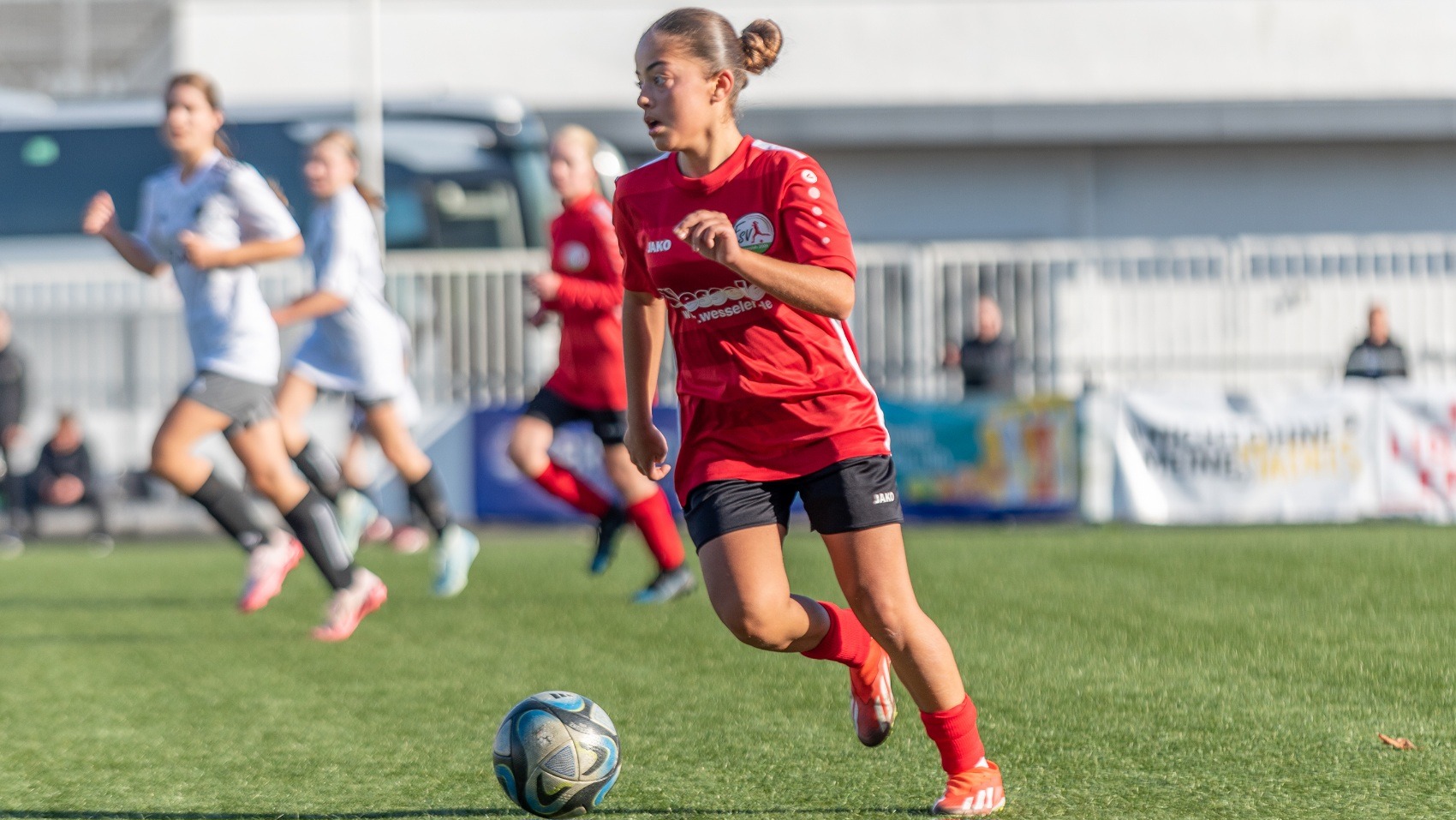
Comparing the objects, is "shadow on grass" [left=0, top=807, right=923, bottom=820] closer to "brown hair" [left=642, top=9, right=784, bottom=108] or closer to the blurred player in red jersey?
"brown hair" [left=642, top=9, right=784, bottom=108]

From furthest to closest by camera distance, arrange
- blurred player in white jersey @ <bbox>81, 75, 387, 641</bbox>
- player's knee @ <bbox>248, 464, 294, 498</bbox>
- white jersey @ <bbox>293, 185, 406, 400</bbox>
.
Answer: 1. white jersey @ <bbox>293, 185, 406, 400</bbox>
2. player's knee @ <bbox>248, 464, 294, 498</bbox>
3. blurred player in white jersey @ <bbox>81, 75, 387, 641</bbox>

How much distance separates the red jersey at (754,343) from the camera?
159 inches

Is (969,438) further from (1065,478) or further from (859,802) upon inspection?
(859,802)

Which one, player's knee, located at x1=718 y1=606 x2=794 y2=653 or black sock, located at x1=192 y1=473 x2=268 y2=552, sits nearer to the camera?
player's knee, located at x1=718 y1=606 x2=794 y2=653

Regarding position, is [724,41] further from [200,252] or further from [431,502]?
[431,502]

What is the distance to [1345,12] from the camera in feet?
74.8

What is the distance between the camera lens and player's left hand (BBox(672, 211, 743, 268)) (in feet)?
11.9

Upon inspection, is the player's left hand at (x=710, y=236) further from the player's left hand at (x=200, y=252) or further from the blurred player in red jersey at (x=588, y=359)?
the blurred player in red jersey at (x=588, y=359)

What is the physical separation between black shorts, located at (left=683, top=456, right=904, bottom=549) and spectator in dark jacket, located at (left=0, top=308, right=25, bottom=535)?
1097 centimetres

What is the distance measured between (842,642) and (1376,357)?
988 centimetres

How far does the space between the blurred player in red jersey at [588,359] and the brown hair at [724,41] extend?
13.4ft

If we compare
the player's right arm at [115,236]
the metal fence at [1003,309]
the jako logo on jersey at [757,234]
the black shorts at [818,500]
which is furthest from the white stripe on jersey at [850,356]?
the metal fence at [1003,309]

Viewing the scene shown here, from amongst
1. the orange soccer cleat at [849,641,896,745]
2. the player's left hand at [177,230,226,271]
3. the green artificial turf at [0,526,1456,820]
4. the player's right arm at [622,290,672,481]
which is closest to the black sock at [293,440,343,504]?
the green artificial turf at [0,526,1456,820]

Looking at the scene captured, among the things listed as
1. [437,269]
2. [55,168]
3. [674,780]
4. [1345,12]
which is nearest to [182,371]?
[437,269]
